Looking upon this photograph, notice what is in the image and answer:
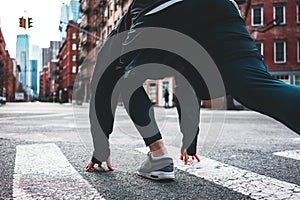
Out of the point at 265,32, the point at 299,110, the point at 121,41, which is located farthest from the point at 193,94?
the point at 265,32

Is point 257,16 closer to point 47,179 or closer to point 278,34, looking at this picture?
point 278,34

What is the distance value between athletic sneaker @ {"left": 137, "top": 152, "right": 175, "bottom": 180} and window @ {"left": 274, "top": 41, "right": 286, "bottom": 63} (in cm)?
2938

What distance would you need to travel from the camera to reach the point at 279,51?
29812 millimetres

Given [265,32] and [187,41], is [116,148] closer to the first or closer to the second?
[187,41]

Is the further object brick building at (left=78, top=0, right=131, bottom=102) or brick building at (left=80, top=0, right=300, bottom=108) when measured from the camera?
brick building at (left=78, top=0, right=131, bottom=102)

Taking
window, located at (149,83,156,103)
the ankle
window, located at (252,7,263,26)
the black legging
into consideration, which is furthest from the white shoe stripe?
window, located at (149,83,156,103)

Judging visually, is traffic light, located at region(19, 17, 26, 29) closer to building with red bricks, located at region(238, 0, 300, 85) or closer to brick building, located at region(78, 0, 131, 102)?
building with red bricks, located at region(238, 0, 300, 85)

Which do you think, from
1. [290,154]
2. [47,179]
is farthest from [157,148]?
[290,154]

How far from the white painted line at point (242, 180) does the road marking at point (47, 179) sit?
768 mm

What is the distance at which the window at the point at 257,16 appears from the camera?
3016 cm

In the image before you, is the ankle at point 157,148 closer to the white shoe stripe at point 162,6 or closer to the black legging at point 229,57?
the black legging at point 229,57

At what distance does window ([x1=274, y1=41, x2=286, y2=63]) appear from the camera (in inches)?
1168

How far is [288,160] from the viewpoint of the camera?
3062mm

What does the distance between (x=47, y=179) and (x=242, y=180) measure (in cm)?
120
